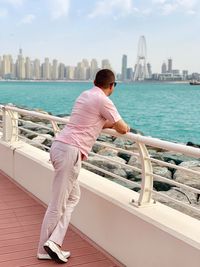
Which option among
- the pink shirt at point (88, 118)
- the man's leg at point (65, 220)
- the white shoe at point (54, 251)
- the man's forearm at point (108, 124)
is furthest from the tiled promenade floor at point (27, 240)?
the man's forearm at point (108, 124)

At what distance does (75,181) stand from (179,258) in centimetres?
108

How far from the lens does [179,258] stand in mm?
3189

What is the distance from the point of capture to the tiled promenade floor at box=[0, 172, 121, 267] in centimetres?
385

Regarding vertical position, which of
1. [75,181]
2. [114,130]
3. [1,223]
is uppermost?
[114,130]

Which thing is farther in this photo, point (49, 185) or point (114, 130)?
point (49, 185)

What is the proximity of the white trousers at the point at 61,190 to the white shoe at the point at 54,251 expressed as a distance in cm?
4

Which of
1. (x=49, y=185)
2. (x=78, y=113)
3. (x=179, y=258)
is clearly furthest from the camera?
(x=49, y=185)

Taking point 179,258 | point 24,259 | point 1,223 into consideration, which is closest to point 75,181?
point 24,259

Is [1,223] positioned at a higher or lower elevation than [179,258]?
lower

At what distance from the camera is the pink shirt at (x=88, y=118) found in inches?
138

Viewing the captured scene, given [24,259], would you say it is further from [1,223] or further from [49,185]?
[49,185]

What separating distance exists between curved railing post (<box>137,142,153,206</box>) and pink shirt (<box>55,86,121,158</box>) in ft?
1.23

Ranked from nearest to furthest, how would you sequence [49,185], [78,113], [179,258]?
[179,258] < [78,113] < [49,185]

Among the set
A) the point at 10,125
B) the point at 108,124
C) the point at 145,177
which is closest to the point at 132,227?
the point at 145,177
